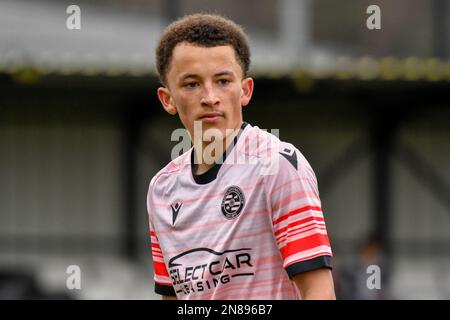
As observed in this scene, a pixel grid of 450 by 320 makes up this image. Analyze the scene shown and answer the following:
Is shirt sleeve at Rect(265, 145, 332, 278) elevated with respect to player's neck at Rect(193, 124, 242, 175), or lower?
lower

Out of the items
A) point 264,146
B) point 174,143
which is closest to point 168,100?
point 264,146

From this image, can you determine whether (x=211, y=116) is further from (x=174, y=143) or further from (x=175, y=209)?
(x=174, y=143)

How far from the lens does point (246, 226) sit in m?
3.93

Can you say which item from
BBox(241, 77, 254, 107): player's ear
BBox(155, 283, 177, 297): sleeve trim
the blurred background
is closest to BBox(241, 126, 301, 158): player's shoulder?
BBox(241, 77, 254, 107): player's ear

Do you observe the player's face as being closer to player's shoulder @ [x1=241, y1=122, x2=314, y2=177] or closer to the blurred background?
player's shoulder @ [x1=241, y1=122, x2=314, y2=177]

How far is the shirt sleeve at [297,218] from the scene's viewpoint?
3.74 metres

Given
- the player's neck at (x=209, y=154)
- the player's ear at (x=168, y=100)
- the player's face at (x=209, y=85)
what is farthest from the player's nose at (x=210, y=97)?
the player's ear at (x=168, y=100)

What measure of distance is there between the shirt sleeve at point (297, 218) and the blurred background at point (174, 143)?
389 inches

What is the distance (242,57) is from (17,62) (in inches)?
347

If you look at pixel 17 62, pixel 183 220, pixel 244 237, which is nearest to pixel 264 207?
pixel 244 237

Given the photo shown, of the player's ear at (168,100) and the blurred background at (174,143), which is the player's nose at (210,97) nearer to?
the player's ear at (168,100)

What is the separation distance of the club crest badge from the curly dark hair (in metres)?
0.51

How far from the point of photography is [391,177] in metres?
15.0

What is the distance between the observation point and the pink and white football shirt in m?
3.78
